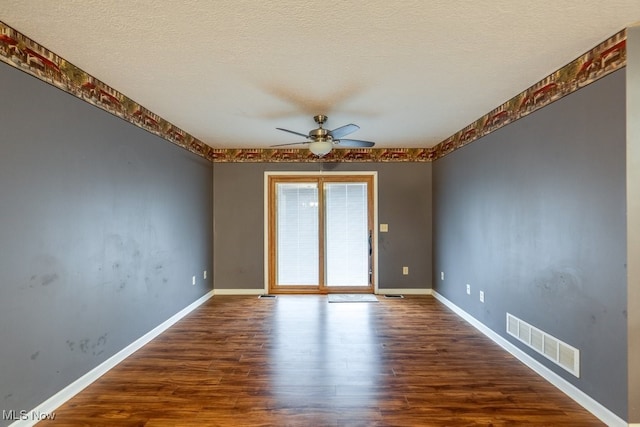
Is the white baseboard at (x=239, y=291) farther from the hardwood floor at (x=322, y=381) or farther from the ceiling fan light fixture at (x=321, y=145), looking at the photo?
the ceiling fan light fixture at (x=321, y=145)

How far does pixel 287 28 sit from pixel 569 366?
3.09 metres

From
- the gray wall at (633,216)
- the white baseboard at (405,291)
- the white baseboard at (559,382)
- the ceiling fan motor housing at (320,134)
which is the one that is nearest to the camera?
the gray wall at (633,216)

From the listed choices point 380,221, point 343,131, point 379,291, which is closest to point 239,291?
point 379,291

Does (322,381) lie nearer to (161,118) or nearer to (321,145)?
(321,145)

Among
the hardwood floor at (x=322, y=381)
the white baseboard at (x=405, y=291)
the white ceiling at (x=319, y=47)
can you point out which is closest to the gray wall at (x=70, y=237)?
the hardwood floor at (x=322, y=381)

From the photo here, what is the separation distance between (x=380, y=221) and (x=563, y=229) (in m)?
2.99

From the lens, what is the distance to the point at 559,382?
7.54 feet

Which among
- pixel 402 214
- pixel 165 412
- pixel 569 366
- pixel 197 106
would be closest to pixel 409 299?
pixel 402 214

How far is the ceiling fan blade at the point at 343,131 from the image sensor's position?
3.01m

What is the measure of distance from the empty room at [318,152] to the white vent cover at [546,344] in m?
0.02

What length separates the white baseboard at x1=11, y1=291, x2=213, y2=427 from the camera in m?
1.97

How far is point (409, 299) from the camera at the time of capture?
189 inches

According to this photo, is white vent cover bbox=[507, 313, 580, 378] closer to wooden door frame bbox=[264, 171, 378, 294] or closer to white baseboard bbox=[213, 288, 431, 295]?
white baseboard bbox=[213, 288, 431, 295]

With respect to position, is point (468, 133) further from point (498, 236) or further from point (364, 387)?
point (364, 387)
